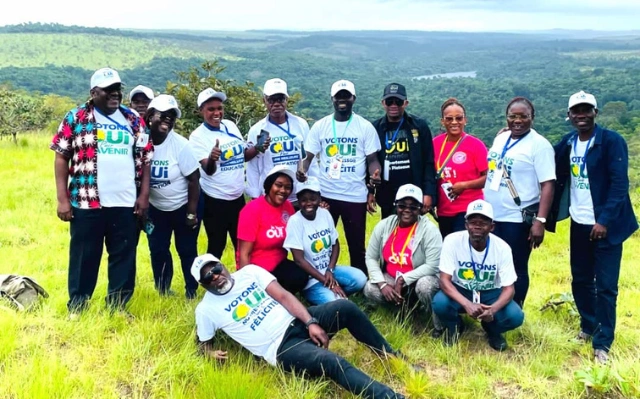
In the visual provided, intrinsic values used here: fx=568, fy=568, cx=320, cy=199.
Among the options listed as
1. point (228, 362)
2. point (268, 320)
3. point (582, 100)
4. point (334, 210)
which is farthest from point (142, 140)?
point (582, 100)

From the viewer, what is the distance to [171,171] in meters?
4.93

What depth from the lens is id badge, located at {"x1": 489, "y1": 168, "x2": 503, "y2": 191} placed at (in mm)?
4879

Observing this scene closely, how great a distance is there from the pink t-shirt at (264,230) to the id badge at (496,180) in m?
1.83

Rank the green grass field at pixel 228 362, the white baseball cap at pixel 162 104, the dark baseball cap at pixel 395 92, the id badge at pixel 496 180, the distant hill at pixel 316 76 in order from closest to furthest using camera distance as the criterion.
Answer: the green grass field at pixel 228 362
the white baseball cap at pixel 162 104
the id badge at pixel 496 180
the dark baseball cap at pixel 395 92
the distant hill at pixel 316 76

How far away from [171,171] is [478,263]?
8.95ft

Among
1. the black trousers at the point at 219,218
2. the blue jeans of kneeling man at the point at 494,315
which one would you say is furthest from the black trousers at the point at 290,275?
the blue jeans of kneeling man at the point at 494,315

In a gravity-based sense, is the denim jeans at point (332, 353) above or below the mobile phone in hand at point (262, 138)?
below

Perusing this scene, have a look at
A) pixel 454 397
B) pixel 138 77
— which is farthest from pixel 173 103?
pixel 138 77

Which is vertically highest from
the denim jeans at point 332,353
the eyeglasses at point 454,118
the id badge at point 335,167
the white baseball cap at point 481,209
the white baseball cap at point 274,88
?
the white baseball cap at point 274,88

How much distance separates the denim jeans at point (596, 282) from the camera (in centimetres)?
451

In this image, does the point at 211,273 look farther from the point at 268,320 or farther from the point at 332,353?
the point at 332,353

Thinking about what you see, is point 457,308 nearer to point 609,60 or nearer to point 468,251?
point 468,251

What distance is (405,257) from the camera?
201 inches

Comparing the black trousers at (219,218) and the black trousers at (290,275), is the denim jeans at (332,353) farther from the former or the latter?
the black trousers at (219,218)
